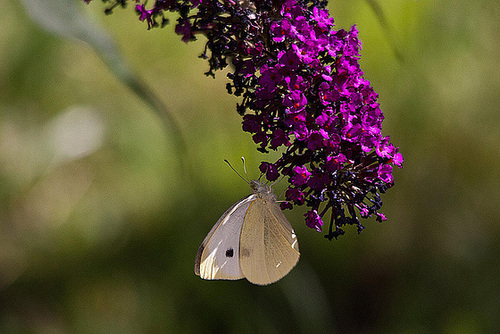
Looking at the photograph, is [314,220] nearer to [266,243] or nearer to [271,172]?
[271,172]

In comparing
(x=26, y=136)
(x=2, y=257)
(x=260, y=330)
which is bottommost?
(x=260, y=330)

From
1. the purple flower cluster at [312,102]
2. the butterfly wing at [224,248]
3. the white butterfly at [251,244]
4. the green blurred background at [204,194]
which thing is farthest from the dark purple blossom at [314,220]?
the green blurred background at [204,194]

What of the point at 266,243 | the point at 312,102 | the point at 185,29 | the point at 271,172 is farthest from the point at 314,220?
the point at 185,29

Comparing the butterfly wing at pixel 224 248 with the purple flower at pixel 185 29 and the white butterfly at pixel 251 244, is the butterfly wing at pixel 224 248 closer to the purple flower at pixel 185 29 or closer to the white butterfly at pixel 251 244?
the white butterfly at pixel 251 244

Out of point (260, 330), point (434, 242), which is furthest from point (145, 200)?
point (434, 242)

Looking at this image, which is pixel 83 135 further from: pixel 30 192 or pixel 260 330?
pixel 260 330

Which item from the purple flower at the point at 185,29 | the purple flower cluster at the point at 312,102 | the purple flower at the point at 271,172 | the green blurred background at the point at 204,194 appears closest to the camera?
the purple flower cluster at the point at 312,102
